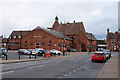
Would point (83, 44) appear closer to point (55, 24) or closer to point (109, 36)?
point (55, 24)

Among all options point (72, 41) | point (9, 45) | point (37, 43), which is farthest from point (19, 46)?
point (72, 41)

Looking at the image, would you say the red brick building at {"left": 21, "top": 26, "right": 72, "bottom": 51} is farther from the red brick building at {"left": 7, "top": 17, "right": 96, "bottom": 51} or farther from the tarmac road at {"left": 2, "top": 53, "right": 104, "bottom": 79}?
the tarmac road at {"left": 2, "top": 53, "right": 104, "bottom": 79}

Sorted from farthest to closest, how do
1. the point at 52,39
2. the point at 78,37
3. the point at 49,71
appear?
the point at 78,37 < the point at 52,39 < the point at 49,71

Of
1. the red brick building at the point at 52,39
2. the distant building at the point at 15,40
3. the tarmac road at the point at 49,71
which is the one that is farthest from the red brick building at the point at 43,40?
the tarmac road at the point at 49,71

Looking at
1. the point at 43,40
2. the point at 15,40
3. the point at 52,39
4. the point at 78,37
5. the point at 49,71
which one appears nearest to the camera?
the point at 49,71

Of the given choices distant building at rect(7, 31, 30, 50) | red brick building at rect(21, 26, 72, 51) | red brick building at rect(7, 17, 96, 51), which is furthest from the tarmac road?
distant building at rect(7, 31, 30, 50)

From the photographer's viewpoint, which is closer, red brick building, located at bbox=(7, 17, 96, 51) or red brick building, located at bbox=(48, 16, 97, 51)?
red brick building, located at bbox=(7, 17, 96, 51)

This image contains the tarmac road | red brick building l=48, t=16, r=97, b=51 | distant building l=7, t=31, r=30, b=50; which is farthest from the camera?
red brick building l=48, t=16, r=97, b=51

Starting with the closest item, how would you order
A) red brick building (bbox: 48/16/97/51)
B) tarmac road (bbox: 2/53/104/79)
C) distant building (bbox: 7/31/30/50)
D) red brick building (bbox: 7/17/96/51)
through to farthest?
tarmac road (bbox: 2/53/104/79) < red brick building (bbox: 7/17/96/51) < distant building (bbox: 7/31/30/50) < red brick building (bbox: 48/16/97/51)

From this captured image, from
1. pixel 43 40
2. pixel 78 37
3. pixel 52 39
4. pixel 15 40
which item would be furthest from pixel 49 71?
pixel 15 40

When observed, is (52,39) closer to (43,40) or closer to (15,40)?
(43,40)

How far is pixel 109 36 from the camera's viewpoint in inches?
4525

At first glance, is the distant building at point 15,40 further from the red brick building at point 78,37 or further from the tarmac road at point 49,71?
the tarmac road at point 49,71

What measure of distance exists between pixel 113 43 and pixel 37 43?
62080mm
